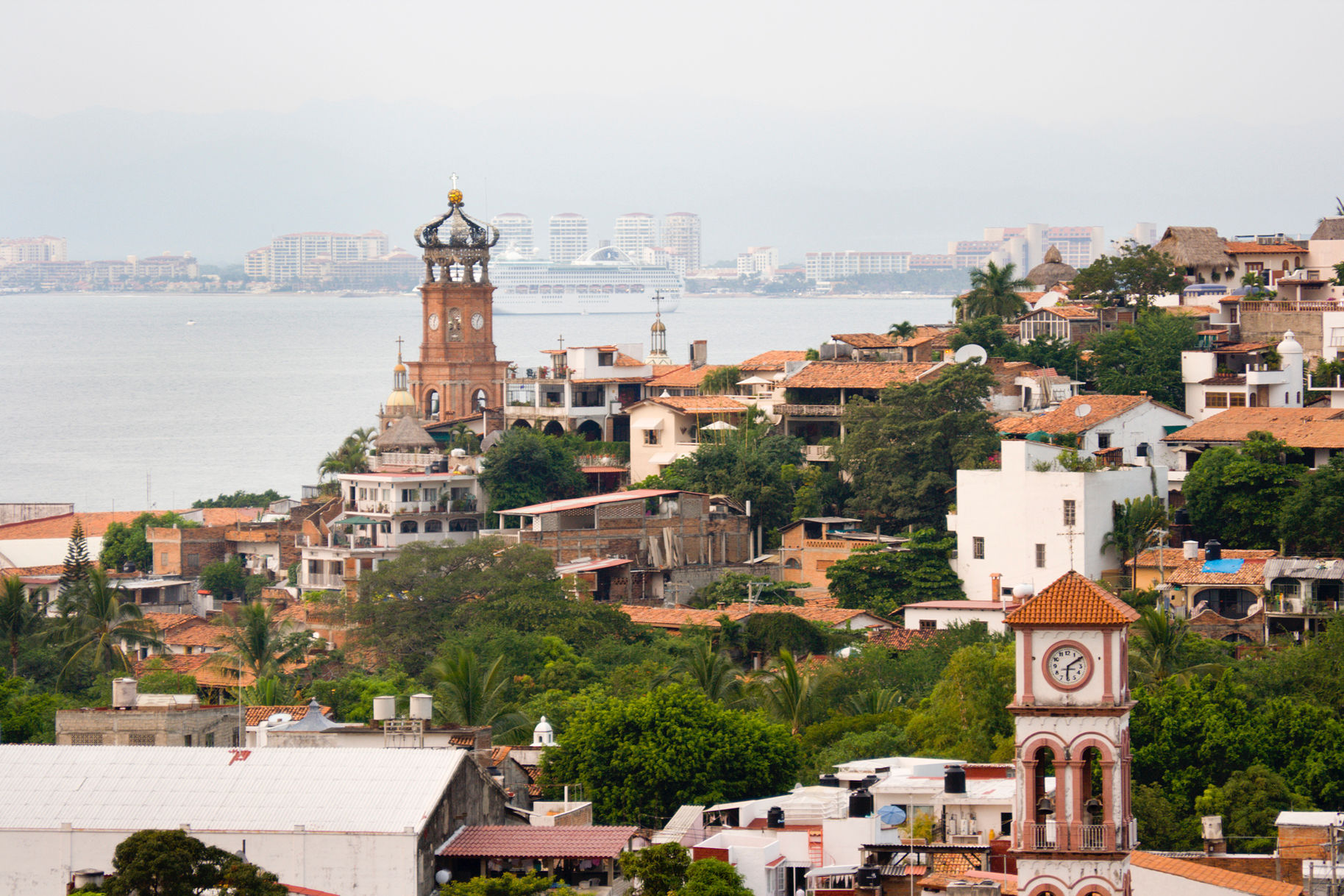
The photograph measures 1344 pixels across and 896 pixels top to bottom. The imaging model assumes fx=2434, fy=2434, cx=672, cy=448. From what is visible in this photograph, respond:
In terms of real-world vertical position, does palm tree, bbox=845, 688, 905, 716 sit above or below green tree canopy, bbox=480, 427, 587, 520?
below

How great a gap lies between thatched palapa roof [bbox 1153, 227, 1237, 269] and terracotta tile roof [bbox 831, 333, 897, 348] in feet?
38.1

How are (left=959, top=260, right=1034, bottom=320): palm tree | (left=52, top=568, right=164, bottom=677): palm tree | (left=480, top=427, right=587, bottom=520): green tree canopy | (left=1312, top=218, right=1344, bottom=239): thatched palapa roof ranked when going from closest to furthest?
1. (left=52, top=568, right=164, bottom=677): palm tree
2. (left=480, top=427, right=587, bottom=520): green tree canopy
3. (left=959, top=260, right=1034, bottom=320): palm tree
4. (left=1312, top=218, right=1344, bottom=239): thatched palapa roof

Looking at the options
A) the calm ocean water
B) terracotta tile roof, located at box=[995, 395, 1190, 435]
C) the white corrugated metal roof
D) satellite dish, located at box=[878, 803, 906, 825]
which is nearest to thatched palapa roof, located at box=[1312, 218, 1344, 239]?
terracotta tile roof, located at box=[995, 395, 1190, 435]

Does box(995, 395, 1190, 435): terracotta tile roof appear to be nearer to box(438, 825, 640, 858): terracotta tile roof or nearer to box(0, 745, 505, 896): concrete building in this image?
box(0, 745, 505, 896): concrete building

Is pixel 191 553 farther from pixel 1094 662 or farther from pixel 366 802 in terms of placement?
pixel 1094 662

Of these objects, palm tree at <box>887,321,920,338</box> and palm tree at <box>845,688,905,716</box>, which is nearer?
palm tree at <box>845,688,905,716</box>

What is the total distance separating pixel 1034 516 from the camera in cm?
5191

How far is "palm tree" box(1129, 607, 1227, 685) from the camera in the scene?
41.9 m

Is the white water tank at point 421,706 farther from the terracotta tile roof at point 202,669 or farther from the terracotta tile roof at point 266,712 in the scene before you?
the terracotta tile roof at point 202,669

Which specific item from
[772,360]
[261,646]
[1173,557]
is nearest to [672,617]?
[261,646]

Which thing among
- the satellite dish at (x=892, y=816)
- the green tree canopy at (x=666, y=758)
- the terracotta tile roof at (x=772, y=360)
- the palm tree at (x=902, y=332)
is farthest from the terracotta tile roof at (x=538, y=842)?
the terracotta tile roof at (x=772, y=360)

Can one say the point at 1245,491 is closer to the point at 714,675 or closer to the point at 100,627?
the point at 714,675

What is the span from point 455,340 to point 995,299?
1744cm

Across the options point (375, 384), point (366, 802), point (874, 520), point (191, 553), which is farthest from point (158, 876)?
point (375, 384)
